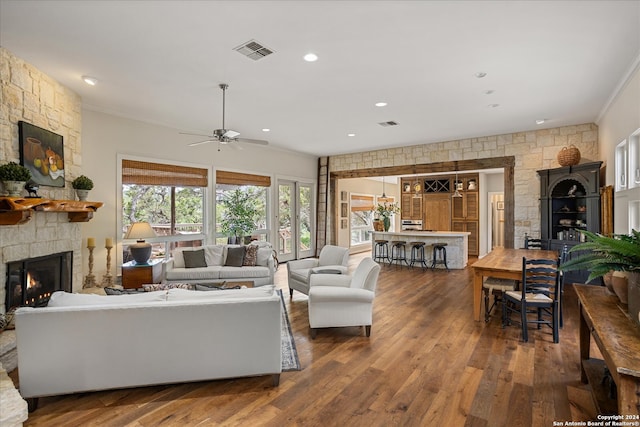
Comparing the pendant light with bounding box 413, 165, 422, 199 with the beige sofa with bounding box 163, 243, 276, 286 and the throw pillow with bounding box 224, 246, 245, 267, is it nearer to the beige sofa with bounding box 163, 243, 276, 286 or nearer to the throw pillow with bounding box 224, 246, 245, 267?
the beige sofa with bounding box 163, 243, 276, 286

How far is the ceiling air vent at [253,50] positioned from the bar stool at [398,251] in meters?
6.04

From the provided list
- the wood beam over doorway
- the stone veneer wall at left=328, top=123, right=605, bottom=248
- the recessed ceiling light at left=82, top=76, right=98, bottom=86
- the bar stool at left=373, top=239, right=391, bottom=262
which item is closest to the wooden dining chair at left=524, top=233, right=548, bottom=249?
the stone veneer wall at left=328, top=123, right=605, bottom=248

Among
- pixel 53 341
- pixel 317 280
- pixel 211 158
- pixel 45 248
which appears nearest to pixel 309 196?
pixel 211 158

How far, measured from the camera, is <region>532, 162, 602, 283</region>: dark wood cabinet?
551 cm

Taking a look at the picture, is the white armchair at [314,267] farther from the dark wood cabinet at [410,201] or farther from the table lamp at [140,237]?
the dark wood cabinet at [410,201]

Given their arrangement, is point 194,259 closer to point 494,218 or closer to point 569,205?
point 569,205

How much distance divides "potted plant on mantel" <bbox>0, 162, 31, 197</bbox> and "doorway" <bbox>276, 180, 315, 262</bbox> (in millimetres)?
5479

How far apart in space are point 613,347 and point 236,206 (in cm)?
659

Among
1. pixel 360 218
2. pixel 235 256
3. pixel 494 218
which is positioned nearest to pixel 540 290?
pixel 235 256

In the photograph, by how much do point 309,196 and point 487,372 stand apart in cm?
730

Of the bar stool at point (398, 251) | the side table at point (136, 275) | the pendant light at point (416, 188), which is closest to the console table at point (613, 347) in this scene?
the side table at point (136, 275)

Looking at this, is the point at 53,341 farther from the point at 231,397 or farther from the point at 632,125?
the point at 632,125

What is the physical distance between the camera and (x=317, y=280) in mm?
4297

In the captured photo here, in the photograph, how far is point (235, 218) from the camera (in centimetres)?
723
